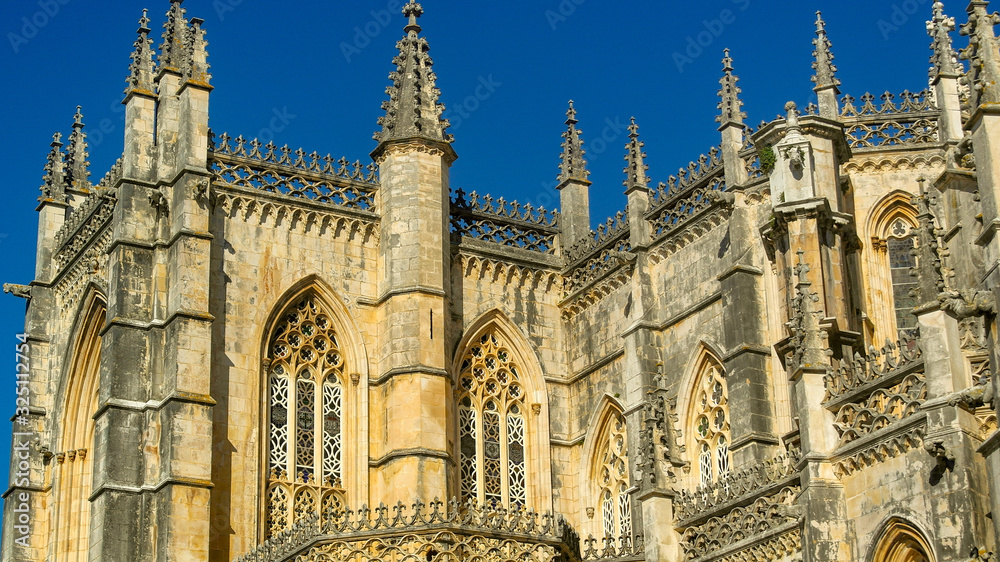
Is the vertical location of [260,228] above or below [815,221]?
above

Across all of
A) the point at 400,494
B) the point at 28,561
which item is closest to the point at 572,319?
the point at 400,494

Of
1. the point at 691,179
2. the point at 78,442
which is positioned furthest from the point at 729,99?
the point at 78,442

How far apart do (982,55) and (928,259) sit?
2.25 meters

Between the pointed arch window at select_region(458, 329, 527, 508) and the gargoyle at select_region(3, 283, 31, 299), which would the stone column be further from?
the gargoyle at select_region(3, 283, 31, 299)

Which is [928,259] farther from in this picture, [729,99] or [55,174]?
[55,174]

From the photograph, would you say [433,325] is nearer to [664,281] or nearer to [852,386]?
[664,281]

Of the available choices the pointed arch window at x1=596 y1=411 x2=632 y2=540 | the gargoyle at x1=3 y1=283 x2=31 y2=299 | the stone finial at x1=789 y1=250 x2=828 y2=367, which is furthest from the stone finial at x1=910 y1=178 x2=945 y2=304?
the gargoyle at x1=3 y1=283 x2=31 y2=299

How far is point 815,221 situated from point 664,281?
19.0ft

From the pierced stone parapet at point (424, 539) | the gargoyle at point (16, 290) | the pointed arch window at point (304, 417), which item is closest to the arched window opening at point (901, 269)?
the pierced stone parapet at point (424, 539)

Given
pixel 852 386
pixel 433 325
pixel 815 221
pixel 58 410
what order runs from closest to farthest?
pixel 852 386 → pixel 815 221 → pixel 433 325 → pixel 58 410

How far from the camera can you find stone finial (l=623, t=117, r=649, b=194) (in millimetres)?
31047

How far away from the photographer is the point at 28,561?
31.8m

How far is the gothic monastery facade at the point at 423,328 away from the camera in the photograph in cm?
2575

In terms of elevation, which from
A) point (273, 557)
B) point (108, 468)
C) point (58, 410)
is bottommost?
point (273, 557)
